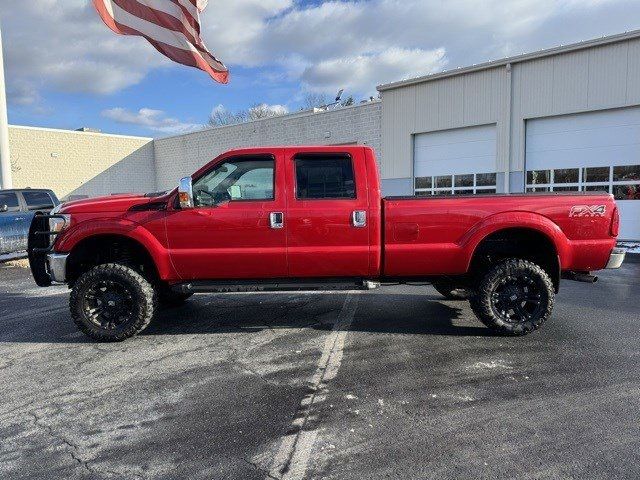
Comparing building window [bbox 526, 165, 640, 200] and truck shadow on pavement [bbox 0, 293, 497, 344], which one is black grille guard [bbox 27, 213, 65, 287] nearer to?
truck shadow on pavement [bbox 0, 293, 497, 344]

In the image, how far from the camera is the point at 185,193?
16.2ft

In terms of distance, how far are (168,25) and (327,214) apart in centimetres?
555

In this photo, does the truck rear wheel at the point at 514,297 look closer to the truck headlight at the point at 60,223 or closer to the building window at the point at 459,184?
the truck headlight at the point at 60,223

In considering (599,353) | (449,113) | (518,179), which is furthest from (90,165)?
(599,353)

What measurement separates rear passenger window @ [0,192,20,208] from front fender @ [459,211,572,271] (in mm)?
10327

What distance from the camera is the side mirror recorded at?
16.0 ft

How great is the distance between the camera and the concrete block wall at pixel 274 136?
20000 mm

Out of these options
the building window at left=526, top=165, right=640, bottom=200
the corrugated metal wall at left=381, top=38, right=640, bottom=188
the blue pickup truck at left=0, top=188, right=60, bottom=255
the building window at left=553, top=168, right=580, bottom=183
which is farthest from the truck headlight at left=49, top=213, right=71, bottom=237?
the building window at left=553, top=168, right=580, bottom=183

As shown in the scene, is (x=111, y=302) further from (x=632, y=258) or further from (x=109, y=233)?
(x=632, y=258)

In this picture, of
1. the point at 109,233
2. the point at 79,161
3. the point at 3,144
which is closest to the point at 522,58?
the point at 109,233

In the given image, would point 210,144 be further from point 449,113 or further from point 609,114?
point 609,114

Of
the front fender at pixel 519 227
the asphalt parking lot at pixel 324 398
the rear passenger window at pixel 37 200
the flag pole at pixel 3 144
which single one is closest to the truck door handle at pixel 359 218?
the front fender at pixel 519 227

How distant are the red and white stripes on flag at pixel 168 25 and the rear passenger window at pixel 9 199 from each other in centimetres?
536

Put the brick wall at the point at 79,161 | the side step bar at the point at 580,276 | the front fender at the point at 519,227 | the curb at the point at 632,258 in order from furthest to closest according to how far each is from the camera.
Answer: the brick wall at the point at 79,161
the curb at the point at 632,258
the side step bar at the point at 580,276
the front fender at the point at 519,227
